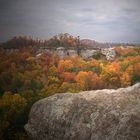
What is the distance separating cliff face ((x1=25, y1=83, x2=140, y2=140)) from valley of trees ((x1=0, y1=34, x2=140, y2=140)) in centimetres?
168

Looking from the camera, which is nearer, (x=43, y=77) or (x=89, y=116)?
(x=89, y=116)

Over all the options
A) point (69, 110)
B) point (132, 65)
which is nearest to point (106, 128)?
point (69, 110)

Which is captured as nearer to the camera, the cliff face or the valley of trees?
the cliff face

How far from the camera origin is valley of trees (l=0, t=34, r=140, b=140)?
343 inches

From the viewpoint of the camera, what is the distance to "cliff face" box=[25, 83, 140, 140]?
512 cm

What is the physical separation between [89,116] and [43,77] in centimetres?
655

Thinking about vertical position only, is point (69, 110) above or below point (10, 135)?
above

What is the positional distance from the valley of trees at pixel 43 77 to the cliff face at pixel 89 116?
168 cm

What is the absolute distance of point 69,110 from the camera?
6098 millimetres

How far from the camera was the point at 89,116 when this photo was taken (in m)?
5.70

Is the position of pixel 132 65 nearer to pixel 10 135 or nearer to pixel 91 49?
pixel 91 49

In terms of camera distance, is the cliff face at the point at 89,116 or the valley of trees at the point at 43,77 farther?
the valley of trees at the point at 43,77

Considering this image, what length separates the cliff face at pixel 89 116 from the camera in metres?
5.12

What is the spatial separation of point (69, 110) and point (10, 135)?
3238mm
